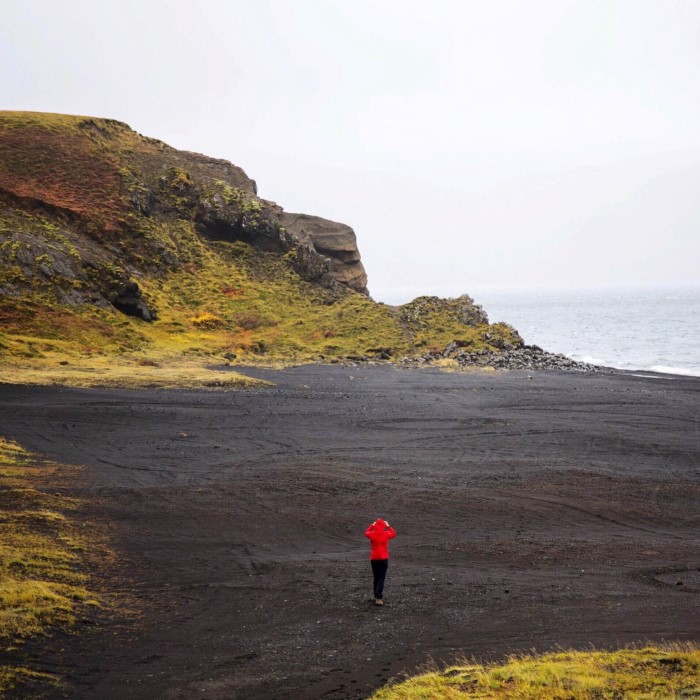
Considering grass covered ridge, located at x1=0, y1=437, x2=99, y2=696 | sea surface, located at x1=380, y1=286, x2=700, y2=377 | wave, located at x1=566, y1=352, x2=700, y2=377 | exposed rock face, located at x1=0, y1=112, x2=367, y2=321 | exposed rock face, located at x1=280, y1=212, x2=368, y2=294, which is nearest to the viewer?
grass covered ridge, located at x1=0, y1=437, x2=99, y2=696

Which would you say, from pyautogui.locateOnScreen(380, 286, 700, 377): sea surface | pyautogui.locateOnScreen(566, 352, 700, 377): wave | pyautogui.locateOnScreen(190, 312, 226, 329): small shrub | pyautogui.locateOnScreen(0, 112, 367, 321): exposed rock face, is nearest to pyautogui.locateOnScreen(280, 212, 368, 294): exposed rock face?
pyautogui.locateOnScreen(0, 112, 367, 321): exposed rock face

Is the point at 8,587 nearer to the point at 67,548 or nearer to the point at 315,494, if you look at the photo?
→ the point at 67,548

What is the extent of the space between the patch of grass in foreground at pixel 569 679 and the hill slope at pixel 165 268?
38.9m

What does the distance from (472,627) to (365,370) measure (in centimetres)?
3971

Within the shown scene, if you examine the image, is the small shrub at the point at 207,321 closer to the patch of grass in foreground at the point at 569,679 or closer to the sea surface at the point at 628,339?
the sea surface at the point at 628,339

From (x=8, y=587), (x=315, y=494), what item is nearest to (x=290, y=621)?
(x=8, y=587)

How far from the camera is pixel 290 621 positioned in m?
13.8

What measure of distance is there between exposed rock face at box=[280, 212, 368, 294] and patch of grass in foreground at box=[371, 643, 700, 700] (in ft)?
245

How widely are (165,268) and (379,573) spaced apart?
61377 millimetres

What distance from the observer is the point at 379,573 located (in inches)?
566

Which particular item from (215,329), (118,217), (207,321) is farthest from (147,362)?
(118,217)

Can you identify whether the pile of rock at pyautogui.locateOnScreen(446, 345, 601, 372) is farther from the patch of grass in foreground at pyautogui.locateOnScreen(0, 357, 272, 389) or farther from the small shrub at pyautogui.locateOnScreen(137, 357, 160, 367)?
the small shrub at pyautogui.locateOnScreen(137, 357, 160, 367)

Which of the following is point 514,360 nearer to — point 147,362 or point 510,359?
point 510,359

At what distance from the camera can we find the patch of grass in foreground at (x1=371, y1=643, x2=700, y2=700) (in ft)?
33.3
